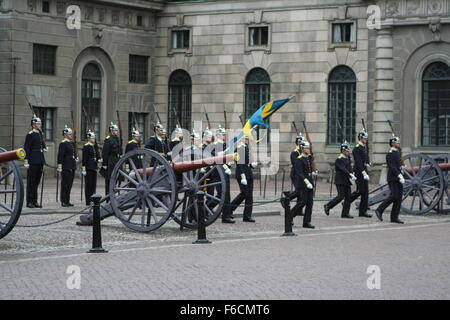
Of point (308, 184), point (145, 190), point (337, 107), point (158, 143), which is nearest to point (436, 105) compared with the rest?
point (337, 107)

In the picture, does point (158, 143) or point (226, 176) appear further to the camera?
point (158, 143)

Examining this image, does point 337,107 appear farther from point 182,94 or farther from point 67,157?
point 67,157

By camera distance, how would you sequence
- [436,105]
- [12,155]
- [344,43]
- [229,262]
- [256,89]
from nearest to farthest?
[229,262], [12,155], [436,105], [344,43], [256,89]

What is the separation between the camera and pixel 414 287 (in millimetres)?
12156

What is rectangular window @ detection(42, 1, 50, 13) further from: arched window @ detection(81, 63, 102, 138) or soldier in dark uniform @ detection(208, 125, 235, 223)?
soldier in dark uniform @ detection(208, 125, 235, 223)

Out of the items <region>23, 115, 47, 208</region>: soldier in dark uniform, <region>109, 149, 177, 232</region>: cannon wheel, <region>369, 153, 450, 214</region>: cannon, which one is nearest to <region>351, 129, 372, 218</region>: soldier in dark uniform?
<region>369, 153, 450, 214</region>: cannon

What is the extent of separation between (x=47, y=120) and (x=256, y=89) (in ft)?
24.2

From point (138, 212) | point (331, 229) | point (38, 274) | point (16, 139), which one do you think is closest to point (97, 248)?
point (38, 274)

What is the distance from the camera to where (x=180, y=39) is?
1544 inches

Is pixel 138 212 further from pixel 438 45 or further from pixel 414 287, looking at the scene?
pixel 438 45

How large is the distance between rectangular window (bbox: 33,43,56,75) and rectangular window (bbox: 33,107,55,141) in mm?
1215

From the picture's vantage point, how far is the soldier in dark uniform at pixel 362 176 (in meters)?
23.2

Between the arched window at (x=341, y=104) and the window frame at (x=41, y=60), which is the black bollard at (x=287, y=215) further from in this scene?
the window frame at (x=41, y=60)

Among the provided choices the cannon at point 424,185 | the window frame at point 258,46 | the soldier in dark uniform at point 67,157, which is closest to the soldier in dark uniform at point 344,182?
the cannon at point 424,185
